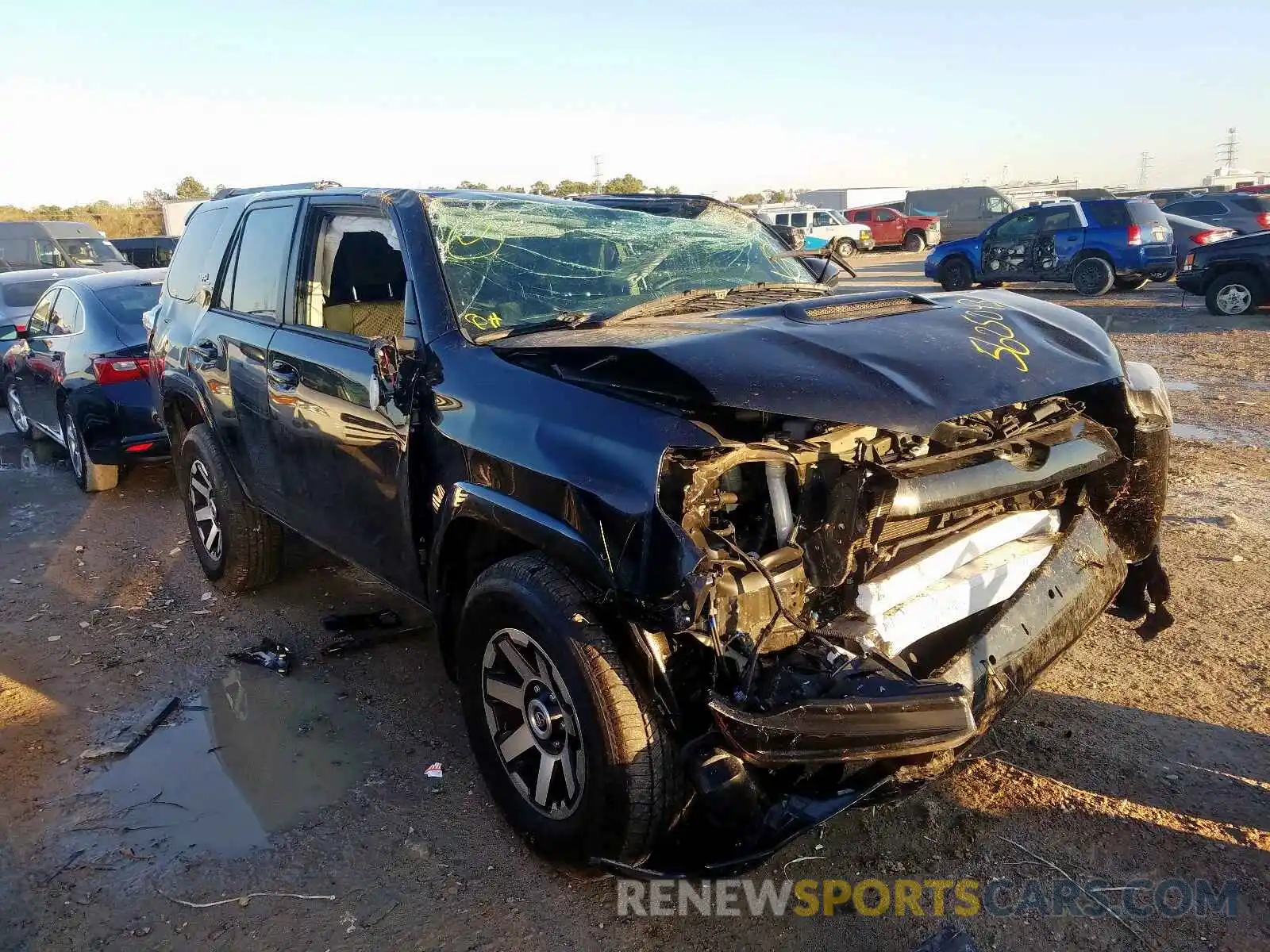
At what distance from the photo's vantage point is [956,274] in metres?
18.9

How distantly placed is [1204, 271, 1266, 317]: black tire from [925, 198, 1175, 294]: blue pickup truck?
262 centimetres

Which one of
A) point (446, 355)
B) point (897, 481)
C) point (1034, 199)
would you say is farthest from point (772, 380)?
point (1034, 199)

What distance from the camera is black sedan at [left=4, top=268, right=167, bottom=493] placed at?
6.90 meters

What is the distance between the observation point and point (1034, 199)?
42.2m

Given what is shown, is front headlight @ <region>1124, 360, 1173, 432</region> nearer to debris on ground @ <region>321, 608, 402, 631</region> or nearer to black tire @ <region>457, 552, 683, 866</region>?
black tire @ <region>457, 552, 683, 866</region>

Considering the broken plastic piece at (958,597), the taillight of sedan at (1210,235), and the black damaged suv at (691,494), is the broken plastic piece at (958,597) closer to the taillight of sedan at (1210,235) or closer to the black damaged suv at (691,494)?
the black damaged suv at (691,494)

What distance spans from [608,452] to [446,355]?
0.90 meters

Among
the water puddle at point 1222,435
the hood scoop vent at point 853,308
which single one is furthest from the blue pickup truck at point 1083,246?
the hood scoop vent at point 853,308

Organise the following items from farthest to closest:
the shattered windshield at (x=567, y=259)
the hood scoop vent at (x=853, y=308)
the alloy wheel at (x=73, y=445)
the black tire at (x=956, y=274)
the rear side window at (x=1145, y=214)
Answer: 1. the black tire at (x=956, y=274)
2. the rear side window at (x=1145, y=214)
3. the alloy wheel at (x=73, y=445)
4. the shattered windshield at (x=567, y=259)
5. the hood scoop vent at (x=853, y=308)

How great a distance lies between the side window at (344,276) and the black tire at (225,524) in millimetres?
1278

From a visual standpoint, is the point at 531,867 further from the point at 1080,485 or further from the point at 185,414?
the point at 185,414

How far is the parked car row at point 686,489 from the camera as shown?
2369 millimetres

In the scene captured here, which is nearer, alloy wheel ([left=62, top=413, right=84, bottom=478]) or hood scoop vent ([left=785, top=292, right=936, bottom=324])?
hood scoop vent ([left=785, top=292, right=936, bottom=324])

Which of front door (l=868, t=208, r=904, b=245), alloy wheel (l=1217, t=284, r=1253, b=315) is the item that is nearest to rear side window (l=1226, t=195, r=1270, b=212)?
alloy wheel (l=1217, t=284, r=1253, b=315)
